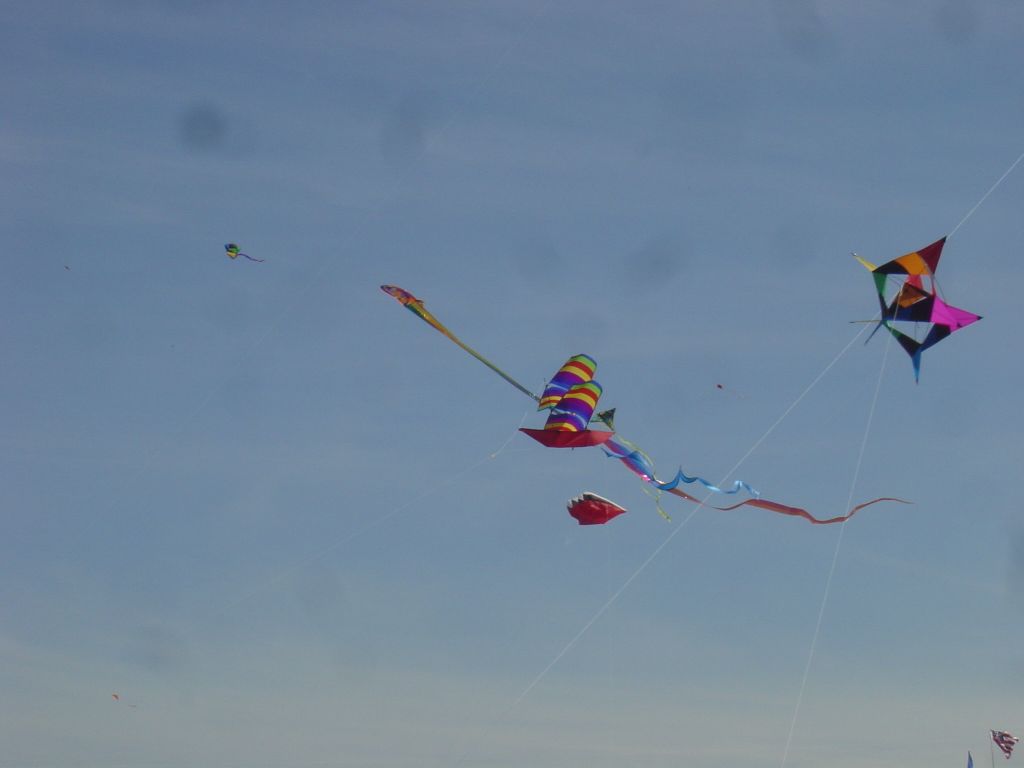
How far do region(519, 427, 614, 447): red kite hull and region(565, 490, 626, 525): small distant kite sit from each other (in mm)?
2249

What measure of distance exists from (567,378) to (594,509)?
362cm

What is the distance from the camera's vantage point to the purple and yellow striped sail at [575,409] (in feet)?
151

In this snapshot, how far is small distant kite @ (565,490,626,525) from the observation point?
47500 millimetres

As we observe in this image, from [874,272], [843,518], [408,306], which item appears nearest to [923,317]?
[874,272]

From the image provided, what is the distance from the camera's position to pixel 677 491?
1767 inches

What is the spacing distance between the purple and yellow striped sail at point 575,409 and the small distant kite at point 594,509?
2371 mm

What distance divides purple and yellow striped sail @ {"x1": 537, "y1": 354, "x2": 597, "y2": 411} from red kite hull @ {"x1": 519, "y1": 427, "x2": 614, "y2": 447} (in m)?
0.82

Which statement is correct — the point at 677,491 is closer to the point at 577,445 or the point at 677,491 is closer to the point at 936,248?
the point at 577,445

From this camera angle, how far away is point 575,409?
46.2 m

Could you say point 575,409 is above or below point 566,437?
above

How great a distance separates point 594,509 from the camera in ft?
156

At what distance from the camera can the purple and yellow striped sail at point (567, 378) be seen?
46469mm

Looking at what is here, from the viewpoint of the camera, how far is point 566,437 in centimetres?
4578

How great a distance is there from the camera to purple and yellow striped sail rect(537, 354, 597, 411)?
1829 inches
